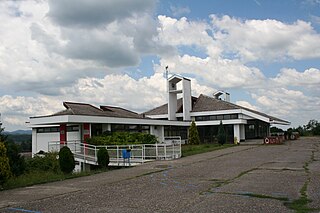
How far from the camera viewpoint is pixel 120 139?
28.4 m

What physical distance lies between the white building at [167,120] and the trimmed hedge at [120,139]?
1.94 meters

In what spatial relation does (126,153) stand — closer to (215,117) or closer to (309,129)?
(215,117)

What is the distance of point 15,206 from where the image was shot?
8.56 meters

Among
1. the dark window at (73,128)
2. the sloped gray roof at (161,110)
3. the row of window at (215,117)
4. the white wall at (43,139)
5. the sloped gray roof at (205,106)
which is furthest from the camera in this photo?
the sloped gray roof at (161,110)

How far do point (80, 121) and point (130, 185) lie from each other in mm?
17201

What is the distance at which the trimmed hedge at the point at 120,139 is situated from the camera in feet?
89.5

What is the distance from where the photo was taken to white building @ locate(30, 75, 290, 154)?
3061 centimetres

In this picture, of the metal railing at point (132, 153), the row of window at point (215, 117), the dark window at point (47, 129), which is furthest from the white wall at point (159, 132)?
the metal railing at point (132, 153)

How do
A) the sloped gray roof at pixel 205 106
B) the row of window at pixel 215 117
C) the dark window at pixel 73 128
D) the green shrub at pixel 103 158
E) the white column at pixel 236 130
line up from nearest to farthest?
1. the green shrub at pixel 103 158
2. the dark window at pixel 73 128
3. the white column at pixel 236 130
4. the row of window at pixel 215 117
5. the sloped gray roof at pixel 205 106

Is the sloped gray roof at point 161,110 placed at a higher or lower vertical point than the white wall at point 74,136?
higher

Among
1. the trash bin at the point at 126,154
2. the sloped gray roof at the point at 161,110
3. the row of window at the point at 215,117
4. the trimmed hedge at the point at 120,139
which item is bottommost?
the trash bin at the point at 126,154

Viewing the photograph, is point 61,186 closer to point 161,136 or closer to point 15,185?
point 15,185

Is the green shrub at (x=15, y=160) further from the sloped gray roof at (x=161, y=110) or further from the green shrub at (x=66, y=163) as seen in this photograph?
the sloped gray roof at (x=161, y=110)

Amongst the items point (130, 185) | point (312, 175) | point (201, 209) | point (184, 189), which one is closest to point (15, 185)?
point (130, 185)
